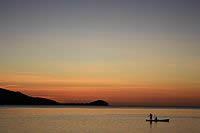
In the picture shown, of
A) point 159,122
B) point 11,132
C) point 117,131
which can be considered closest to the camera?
point 11,132

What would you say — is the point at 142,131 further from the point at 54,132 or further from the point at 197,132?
the point at 54,132

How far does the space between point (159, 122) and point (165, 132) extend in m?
20.3

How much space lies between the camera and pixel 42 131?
48.4 metres

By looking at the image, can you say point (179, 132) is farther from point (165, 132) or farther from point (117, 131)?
point (117, 131)

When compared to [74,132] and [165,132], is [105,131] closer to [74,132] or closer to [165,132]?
[74,132]

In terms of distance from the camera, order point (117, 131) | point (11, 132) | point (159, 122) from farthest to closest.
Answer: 1. point (159, 122)
2. point (117, 131)
3. point (11, 132)

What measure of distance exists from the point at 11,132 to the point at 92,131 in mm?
10695

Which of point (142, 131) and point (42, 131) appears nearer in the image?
point (42, 131)

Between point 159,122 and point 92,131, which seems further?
point 159,122

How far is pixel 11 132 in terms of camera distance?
4675 centimetres

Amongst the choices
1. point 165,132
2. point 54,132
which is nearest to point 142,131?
point 165,132

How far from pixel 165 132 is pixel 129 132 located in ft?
18.2

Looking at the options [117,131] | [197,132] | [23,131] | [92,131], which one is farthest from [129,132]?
[23,131]

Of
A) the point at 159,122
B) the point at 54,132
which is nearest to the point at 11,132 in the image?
the point at 54,132
